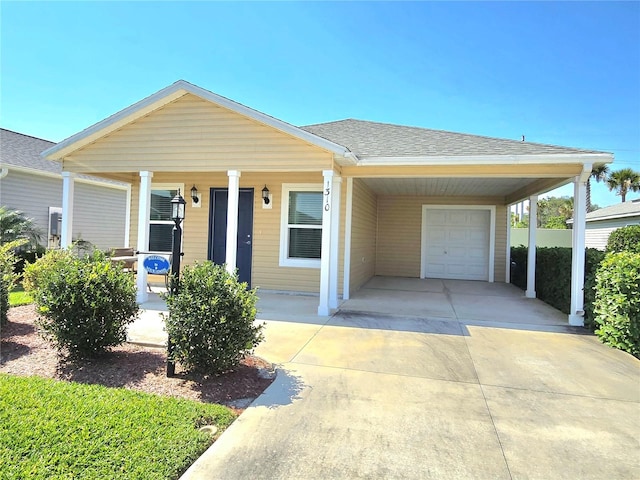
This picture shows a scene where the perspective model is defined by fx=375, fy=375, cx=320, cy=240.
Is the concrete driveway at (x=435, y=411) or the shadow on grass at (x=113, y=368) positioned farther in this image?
the shadow on grass at (x=113, y=368)

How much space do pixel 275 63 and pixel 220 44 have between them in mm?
1924

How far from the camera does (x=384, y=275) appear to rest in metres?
12.8

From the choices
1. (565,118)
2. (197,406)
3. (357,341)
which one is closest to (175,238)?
(197,406)

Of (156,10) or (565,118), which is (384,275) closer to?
(156,10)

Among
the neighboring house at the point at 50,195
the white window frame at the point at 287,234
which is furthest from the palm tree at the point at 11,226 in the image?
the white window frame at the point at 287,234

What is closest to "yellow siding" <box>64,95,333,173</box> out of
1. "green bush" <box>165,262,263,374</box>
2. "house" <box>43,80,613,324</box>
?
"house" <box>43,80,613,324</box>

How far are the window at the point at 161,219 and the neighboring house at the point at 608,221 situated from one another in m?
16.7

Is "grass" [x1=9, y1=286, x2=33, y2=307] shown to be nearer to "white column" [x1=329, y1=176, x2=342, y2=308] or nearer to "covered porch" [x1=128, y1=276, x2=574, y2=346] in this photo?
"covered porch" [x1=128, y1=276, x2=574, y2=346]

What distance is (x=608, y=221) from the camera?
18.0m

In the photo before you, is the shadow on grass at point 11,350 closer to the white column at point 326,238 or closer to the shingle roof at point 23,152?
the white column at point 326,238

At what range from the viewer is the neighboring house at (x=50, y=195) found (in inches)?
448

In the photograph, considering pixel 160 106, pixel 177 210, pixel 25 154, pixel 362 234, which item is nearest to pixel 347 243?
pixel 362 234

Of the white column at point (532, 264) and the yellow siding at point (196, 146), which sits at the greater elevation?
the yellow siding at point (196, 146)

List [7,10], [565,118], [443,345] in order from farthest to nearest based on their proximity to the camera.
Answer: [565,118] < [7,10] < [443,345]
